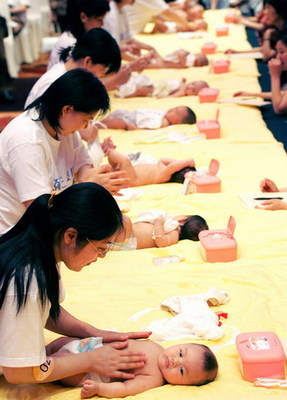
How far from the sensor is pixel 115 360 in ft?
6.58

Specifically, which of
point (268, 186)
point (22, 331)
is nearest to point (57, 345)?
point (22, 331)

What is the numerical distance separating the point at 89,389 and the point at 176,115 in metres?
3.15

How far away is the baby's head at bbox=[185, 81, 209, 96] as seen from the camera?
5.80 metres

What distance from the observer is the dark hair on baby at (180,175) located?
3.93 metres

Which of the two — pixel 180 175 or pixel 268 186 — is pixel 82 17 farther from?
pixel 268 186

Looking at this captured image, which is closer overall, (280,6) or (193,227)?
(193,227)

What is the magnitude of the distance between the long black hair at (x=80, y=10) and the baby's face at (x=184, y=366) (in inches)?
100

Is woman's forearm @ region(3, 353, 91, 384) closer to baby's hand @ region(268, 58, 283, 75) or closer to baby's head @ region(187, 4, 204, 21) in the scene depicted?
baby's hand @ region(268, 58, 283, 75)

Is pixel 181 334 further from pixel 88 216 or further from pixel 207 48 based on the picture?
pixel 207 48

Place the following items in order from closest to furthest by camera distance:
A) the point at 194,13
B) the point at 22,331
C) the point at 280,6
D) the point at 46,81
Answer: the point at 22,331 < the point at 46,81 < the point at 280,6 < the point at 194,13

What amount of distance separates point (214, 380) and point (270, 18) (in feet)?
17.2

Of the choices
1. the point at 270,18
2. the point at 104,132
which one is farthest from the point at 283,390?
the point at 270,18

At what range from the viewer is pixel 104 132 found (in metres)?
4.96

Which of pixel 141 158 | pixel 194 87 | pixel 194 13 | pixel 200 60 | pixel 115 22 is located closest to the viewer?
pixel 141 158
